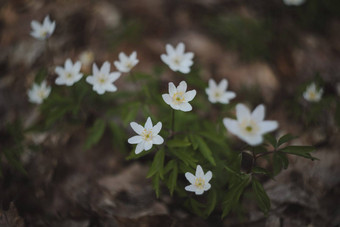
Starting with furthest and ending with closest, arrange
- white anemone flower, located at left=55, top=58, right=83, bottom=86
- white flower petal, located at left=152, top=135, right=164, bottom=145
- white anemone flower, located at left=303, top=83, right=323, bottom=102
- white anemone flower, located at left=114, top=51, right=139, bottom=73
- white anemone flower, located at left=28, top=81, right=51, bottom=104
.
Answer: white anemone flower, located at left=303, top=83, right=323, bottom=102 < white anemone flower, located at left=28, top=81, right=51, bottom=104 < white anemone flower, located at left=114, top=51, right=139, bottom=73 < white anemone flower, located at left=55, top=58, right=83, bottom=86 < white flower petal, located at left=152, top=135, right=164, bottom=145

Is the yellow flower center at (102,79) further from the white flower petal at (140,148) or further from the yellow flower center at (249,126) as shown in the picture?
the yellow flower center at (249,126)

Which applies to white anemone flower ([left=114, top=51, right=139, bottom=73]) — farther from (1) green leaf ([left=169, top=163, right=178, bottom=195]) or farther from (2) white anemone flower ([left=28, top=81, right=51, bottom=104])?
(1) green leaf ([left=169, top=163, right=178, bottom=195])

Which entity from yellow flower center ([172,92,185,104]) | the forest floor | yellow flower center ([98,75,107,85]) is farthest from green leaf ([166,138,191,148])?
yellow flower center ([98,75,107,85])

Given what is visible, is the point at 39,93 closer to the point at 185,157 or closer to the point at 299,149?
the point at 185,157

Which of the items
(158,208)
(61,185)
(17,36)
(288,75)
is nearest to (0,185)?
(61,185)

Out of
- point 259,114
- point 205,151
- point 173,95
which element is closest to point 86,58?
point 173,95

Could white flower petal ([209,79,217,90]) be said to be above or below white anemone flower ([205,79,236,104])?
above

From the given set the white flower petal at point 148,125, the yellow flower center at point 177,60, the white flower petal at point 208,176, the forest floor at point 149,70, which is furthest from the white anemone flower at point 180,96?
the forest floor at point 149,70
